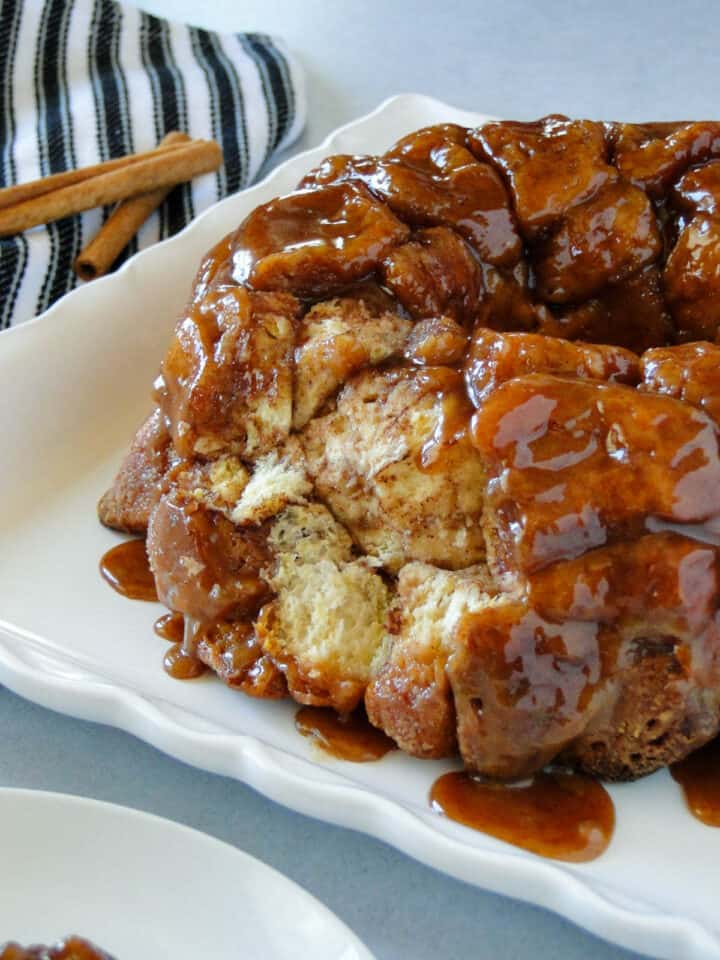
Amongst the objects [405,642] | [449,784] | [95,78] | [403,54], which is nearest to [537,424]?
[405,642]

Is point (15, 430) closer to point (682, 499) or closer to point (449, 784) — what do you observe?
point (449, 784)

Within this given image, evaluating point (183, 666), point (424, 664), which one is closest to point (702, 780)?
point (424, 664)

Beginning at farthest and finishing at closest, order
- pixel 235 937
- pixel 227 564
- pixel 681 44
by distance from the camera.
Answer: pixel 681 44
pixel 227 564
pixel 235 937

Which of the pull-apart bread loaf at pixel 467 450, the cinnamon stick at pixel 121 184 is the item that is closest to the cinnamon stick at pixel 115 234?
the cinnamon stick at pixel 121 184

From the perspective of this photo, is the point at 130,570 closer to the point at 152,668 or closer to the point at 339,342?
the point at 152,668

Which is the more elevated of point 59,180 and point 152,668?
point 59,180

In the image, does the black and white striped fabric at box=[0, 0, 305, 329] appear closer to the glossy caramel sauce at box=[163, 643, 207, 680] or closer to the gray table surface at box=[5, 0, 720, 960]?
the gray table surface at box=[5, 0, 720, 960]
